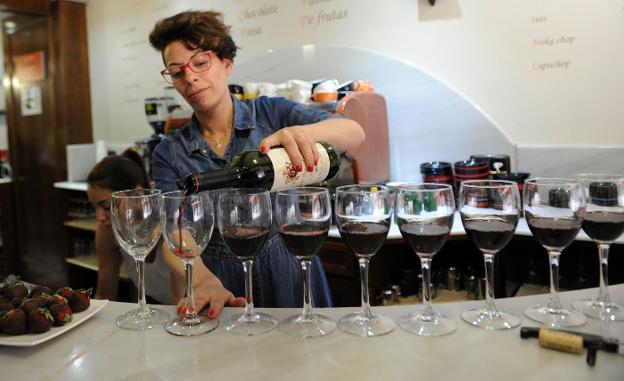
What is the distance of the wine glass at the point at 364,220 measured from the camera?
88 cm

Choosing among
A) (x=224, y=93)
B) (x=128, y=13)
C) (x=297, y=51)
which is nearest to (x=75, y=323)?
(x=224, y=93)

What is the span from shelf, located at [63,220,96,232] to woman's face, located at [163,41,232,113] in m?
2.74

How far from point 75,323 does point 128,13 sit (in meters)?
3.97

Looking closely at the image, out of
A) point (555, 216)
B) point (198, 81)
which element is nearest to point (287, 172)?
point (555, 216)

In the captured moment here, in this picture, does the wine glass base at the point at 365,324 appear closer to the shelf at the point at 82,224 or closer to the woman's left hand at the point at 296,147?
the woman's left hand at the point at 296,147

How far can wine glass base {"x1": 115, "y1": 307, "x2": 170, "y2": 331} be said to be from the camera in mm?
965

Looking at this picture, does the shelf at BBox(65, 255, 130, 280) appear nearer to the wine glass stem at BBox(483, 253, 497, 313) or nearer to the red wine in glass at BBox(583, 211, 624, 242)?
the wine glass stem at BBox(483, 253, 497, 313)

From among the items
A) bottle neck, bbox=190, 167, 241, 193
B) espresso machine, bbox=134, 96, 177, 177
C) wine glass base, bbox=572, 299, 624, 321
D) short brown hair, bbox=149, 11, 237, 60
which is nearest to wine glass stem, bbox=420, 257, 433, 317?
wine glass base, bbox=572, 299, 624, 321

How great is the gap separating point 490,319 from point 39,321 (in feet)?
2.58

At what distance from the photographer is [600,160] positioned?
2.34m

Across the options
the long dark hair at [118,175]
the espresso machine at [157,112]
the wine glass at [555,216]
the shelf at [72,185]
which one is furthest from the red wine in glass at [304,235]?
the shelf at [72,185]

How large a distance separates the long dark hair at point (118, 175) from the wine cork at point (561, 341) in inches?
74.3

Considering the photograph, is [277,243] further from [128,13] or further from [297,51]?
[128,13]

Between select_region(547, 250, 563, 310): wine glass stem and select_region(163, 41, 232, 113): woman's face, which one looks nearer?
select_region(547, 250, 563, 310): wine glass stem
